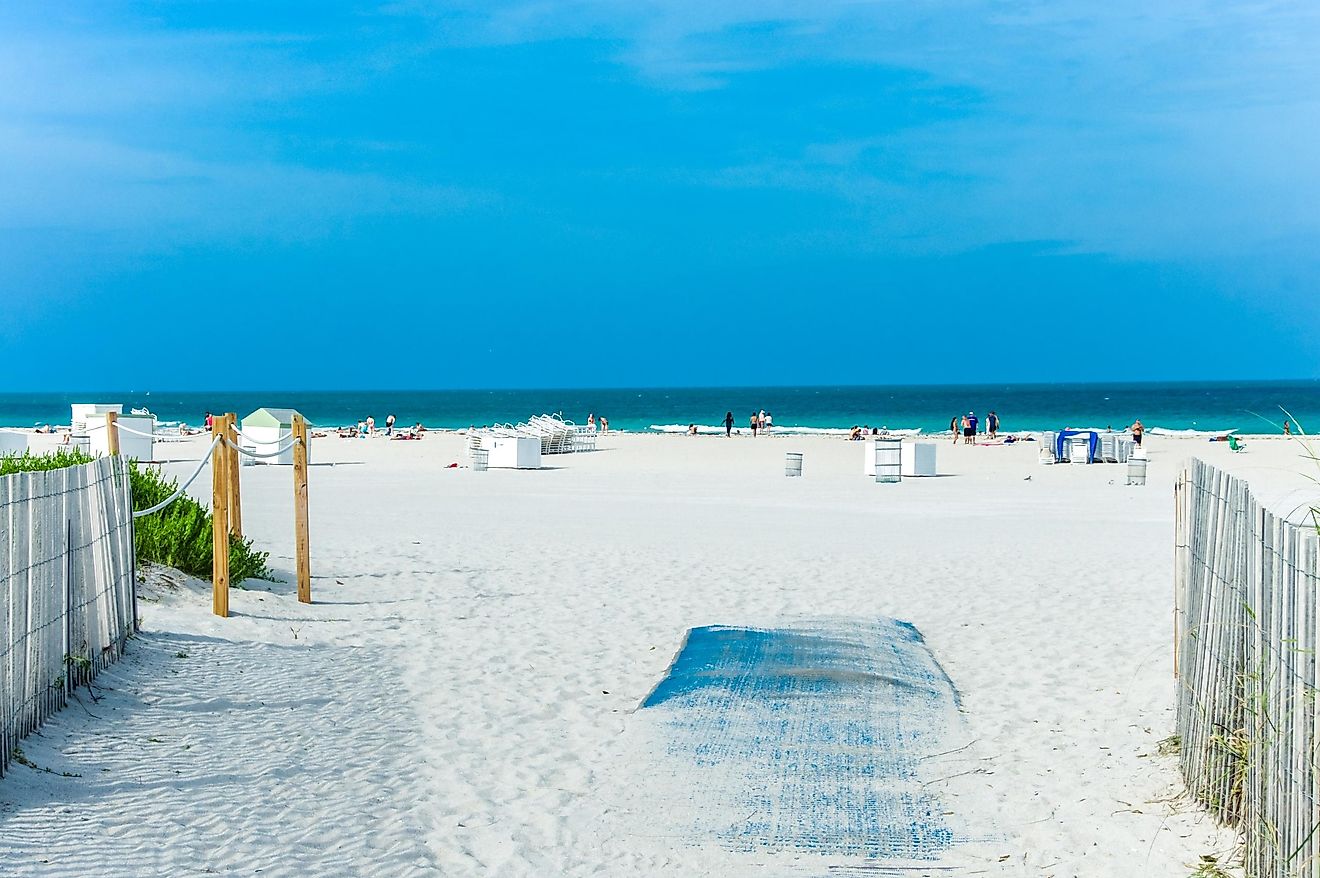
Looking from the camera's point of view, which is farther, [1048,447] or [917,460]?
[1048,447]

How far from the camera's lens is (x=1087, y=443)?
30562 mm

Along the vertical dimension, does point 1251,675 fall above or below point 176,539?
above

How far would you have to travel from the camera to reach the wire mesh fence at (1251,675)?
11.1 feet

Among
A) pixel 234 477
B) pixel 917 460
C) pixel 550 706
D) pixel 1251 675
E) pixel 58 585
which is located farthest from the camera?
pixel 917 460

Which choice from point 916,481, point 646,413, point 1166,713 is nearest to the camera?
point 1166,713

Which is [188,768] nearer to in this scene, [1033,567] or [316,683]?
[316,683]

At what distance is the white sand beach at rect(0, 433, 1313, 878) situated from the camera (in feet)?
15.0

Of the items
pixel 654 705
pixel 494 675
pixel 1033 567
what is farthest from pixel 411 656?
pixel 1033 567

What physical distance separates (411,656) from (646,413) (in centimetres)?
10267

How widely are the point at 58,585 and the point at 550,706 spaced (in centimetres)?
251

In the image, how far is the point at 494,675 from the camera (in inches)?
297

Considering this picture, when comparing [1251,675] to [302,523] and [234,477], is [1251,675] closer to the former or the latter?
[302,523]

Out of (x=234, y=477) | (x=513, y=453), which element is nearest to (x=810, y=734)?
(x=234, y=477)

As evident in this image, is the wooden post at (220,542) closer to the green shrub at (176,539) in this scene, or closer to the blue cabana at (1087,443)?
the green shrub at (176,539)
